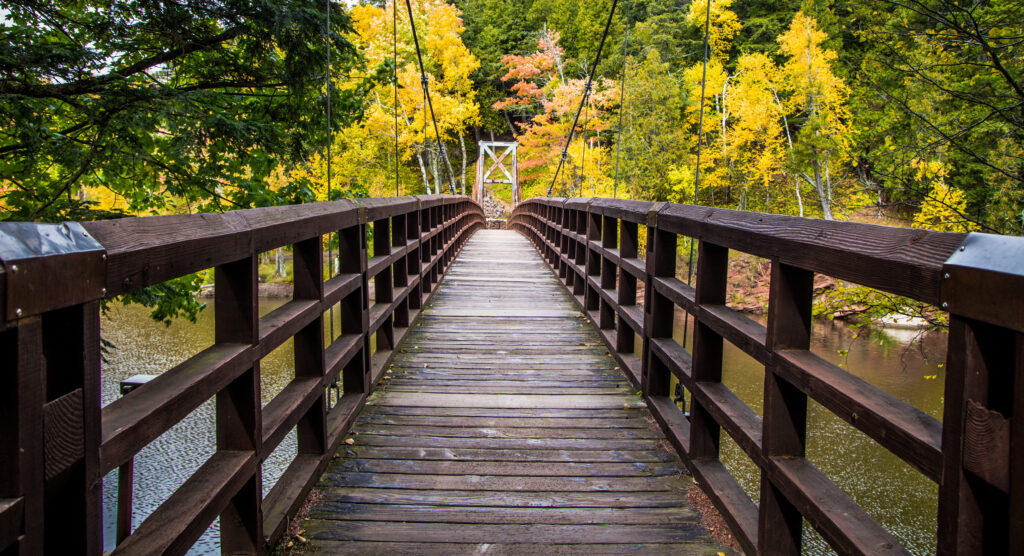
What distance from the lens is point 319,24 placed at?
4.75 m

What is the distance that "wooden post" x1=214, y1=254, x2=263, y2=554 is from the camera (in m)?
1.65

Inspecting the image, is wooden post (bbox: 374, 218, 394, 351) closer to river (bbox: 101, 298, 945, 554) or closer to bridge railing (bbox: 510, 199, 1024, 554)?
bridge railing (bbox: 510, 199, 1024, 554)

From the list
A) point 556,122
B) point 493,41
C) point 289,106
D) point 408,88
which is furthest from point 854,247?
point 493,41

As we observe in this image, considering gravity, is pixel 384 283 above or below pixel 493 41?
below

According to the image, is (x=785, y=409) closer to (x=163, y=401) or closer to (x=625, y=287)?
(x=163, y=401)

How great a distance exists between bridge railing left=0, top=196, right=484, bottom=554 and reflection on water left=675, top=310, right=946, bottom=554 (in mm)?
4721

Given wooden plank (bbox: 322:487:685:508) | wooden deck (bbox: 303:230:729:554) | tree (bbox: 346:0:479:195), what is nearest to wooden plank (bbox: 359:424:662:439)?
wooden deck (bbox: 303:230:729:554)

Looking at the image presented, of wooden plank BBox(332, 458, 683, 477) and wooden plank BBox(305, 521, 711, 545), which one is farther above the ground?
wooden plank BBox(332, 458, 683, 477)

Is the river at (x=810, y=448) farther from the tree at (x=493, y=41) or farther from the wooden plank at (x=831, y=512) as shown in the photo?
the tree at (x=493, y=41)

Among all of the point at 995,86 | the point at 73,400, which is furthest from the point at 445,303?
the point at 995,86

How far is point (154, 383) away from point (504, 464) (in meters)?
1.42

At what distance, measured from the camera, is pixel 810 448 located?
913 cm

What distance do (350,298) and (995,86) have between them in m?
6.74

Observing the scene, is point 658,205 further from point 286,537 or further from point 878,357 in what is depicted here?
point 878,357
